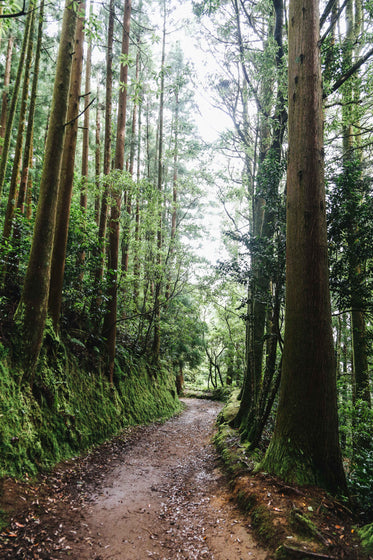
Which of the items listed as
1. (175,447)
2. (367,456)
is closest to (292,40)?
(367,456)

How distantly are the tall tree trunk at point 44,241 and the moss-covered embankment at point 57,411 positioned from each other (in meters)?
0.49

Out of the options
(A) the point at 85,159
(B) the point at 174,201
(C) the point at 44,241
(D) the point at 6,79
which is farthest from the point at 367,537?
(D) the point at 6,79

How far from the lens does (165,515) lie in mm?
4445

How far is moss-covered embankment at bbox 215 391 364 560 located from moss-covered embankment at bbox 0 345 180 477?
3.29 m

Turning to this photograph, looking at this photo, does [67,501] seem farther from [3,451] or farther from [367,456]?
[367,456]

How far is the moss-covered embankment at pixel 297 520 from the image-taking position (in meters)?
3.00

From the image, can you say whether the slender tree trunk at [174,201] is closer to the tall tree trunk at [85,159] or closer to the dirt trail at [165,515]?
the tall tree trunk at [85,159]

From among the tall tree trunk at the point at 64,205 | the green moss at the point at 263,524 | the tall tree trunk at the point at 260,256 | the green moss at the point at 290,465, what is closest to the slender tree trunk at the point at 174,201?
the tall tree trunk at the point at 260,256

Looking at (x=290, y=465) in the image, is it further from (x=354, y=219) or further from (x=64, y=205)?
(x=64, y=205)

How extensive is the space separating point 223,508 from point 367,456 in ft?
7.49

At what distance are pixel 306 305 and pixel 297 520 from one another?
263 centimetres

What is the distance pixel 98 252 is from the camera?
9.01m

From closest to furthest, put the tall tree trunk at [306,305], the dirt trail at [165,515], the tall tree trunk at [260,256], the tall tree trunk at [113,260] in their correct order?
the dirt trail at [165,515] → the tall tree trunk at [306,305] → the tall tree trunk at [260,256] → the tall tree trunk at [113,260]

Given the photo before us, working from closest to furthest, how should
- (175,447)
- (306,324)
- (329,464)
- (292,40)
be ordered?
(329,464)
(306,324)
(292,40)
(175,447)
